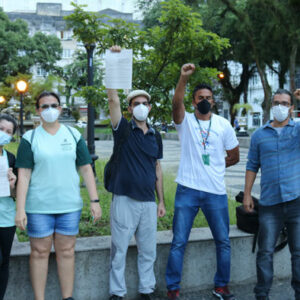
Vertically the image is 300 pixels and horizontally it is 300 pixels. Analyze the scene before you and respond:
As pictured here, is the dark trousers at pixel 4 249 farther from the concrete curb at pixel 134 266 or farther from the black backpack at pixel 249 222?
the black backpack at pixel 249 222

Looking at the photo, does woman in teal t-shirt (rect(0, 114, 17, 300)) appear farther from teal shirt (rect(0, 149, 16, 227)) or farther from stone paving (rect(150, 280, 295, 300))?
stone paving (rect(150, 280, 295, 300))

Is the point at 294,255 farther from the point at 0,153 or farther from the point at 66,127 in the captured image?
the point at 0,153

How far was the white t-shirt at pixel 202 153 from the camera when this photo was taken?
364cm

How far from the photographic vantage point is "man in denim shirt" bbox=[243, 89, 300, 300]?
348cm

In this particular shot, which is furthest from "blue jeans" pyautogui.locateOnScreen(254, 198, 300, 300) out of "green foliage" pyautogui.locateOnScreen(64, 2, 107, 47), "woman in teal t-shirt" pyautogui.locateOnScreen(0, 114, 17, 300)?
"green foliage" pyautogui.locateOnScreen(64, 2, 107, 47)

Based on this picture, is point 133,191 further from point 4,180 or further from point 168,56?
point 168,56

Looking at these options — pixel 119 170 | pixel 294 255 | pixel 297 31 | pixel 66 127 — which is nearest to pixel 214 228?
pixel 294 255

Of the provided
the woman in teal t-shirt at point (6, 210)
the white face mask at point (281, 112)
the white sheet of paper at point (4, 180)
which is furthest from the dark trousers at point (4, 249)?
the white face mask at point (281, 112)

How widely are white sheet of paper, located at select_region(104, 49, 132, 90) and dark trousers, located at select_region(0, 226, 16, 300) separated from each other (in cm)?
136

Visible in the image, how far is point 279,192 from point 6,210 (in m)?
2.22

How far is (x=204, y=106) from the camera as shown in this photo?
369 cm

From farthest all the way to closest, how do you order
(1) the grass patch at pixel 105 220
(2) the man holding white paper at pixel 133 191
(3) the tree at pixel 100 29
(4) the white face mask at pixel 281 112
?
(3) the tree at pixel 100 29
(1) the grass patch at pixel 105 220
(4) the white face mask at pixel 281 112
(2) the man holding white paper at pixel 133 191

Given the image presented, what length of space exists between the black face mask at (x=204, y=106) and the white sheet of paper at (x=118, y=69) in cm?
74

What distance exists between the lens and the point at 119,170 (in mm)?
3457
